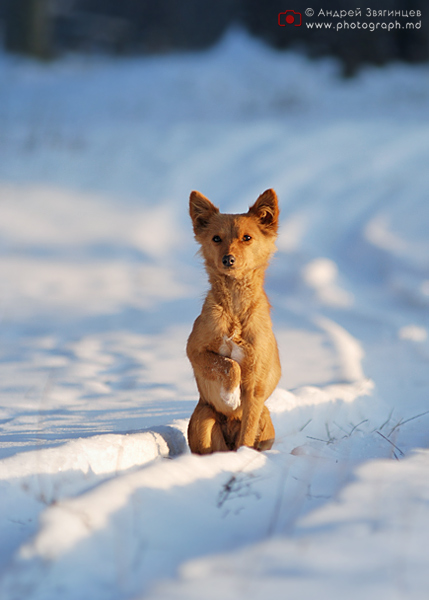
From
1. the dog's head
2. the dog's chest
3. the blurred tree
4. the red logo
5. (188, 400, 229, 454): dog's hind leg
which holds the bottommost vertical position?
(188, 400, 229, 454): dog's hind leg

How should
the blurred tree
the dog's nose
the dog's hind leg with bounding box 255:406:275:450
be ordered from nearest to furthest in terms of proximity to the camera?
the dog's nose → the dog's hind leg with bounding box 255:406:275:450 → the blurred tree

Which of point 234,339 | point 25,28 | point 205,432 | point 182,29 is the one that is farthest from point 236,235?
point 182,29

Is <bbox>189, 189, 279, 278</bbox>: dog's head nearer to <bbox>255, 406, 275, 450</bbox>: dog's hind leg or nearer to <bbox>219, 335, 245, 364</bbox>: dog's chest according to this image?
<bbox>219, 335, 245, 364</bbox>: dog's chest

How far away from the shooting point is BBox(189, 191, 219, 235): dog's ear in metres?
3.35

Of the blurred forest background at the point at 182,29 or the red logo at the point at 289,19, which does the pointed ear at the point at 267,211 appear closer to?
the blurred forest background at the point at 182,29

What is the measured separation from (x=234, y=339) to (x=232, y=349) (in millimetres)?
54

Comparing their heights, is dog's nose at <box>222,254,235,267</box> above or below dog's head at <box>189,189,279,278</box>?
below

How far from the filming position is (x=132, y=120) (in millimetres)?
13281

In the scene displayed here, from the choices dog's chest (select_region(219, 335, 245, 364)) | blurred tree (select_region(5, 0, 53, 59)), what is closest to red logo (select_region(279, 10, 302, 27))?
blurred tree (select_region(5, 0, 53, 59))

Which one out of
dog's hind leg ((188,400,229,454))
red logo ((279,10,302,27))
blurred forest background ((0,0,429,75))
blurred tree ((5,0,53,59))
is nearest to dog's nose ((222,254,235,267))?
dog's hind leg ((188,400,229,454))

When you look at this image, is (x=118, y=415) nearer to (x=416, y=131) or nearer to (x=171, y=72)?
(x=416, y=131)

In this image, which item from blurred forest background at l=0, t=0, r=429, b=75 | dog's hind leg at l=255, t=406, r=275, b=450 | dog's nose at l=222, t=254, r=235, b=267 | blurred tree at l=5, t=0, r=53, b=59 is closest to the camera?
dog's nose at l=222, t=254, r=235, b=267

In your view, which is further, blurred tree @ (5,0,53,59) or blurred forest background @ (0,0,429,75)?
blurred tree @ (5,0,53,59)

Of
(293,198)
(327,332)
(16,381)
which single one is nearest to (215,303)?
(16,381)
